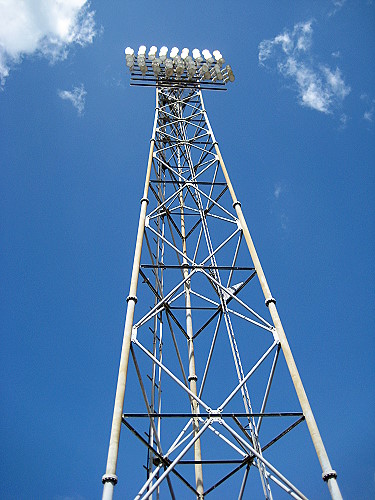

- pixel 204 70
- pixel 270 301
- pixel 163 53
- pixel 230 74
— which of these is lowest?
pixel 270 301

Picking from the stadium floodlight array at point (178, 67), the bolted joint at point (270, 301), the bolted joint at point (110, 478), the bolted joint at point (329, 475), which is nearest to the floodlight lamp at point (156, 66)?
the stadium floodlight array at point (178, 67)

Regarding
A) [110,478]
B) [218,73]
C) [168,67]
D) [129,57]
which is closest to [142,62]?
[129,57]

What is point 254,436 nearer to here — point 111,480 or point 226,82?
point 111,480

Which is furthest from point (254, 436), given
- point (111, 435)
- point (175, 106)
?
point (175, 106)

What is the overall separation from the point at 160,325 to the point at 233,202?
3.51 meters

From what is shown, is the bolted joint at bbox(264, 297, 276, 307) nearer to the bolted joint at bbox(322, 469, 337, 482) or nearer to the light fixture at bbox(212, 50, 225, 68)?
the bolted joint at bbox(322, 469, 337, 482)

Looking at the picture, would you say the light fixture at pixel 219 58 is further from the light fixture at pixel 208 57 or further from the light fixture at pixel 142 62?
the light fixture at pixel 142 62

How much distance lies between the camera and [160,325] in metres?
9.13

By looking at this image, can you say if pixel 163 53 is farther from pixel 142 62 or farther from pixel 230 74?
pixel 230 74

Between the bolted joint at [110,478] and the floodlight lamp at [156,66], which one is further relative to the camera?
the floodlight lamp at [156,66]

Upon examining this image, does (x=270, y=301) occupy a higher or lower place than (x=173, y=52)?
lower

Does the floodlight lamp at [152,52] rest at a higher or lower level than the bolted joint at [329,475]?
higher

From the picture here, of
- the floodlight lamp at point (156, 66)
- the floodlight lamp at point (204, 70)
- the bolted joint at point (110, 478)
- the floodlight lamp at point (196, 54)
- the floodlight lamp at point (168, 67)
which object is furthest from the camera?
the floodlight lamp at point (196, 54)

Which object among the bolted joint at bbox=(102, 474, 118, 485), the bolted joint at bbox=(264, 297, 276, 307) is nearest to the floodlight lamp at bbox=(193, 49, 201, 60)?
the bolted joint at bbox=(264, 297, 276, 307)
